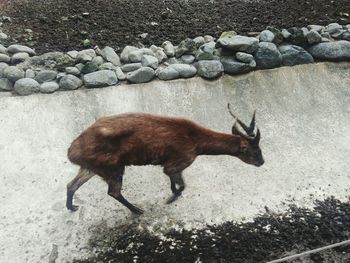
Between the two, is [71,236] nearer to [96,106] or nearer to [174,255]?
[174,255]

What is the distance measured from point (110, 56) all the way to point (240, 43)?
6.30ft

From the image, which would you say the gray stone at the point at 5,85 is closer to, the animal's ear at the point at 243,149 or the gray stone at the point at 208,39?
the gray stone at the point at 208,39

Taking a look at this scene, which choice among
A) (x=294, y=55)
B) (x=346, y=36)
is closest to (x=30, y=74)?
(x=294, y=55)

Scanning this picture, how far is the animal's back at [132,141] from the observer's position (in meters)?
4.53

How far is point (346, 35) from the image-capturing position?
7.41 metres

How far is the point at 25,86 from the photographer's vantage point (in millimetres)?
6402

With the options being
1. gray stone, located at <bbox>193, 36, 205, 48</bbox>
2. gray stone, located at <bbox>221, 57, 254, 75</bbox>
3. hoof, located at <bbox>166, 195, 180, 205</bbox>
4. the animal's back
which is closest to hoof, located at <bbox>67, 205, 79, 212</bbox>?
the animal's back

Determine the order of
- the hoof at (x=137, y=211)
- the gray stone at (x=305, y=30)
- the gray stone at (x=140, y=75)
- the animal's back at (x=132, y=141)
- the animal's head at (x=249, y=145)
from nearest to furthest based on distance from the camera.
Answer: the animal's back at (x=132, y=141)
the animal's head at (x=249, y=145)
the hoof at (x=137, y=211)
the gray stone at (x=140, y=75)
the gray stone at (x=305, y=30)

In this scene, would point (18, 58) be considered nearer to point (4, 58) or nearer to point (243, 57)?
point (4, 58)

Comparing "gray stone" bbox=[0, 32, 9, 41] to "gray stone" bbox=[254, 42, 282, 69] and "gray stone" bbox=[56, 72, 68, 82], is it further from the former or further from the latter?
"gray stone" bbox=[254, 42, 282, 69]

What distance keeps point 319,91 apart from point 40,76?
3.99 m

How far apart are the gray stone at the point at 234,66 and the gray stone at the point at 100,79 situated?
1615 mm

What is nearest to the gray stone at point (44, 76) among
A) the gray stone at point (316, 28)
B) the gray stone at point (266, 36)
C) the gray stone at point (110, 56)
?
the gray stone at point (110, 56)

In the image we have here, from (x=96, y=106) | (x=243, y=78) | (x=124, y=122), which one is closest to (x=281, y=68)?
(x=243, y=78)
